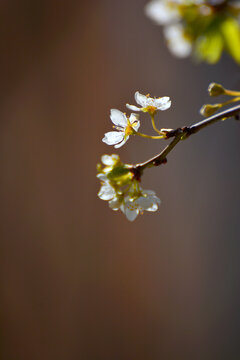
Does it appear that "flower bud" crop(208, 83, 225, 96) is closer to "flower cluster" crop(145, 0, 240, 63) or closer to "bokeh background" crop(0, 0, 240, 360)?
"flower cluster" crop(145, 0, 240, 63)

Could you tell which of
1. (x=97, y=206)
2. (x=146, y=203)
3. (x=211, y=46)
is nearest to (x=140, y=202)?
(x=146, y=203)

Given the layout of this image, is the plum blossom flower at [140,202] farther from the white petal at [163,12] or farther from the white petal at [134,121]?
the white petal at [163,12]

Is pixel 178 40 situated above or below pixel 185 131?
above

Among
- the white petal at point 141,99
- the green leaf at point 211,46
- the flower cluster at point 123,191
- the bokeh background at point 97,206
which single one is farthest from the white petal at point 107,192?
the bokeh background at point 97,206

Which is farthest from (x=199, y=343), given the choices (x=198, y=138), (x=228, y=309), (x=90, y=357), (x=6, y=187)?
(x=6, y=187)

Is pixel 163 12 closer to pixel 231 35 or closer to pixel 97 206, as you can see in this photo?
pixel 231 35

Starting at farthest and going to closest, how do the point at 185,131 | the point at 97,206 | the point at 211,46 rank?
the point at 97,206 → the point at 211,46 → the point at 185,131
